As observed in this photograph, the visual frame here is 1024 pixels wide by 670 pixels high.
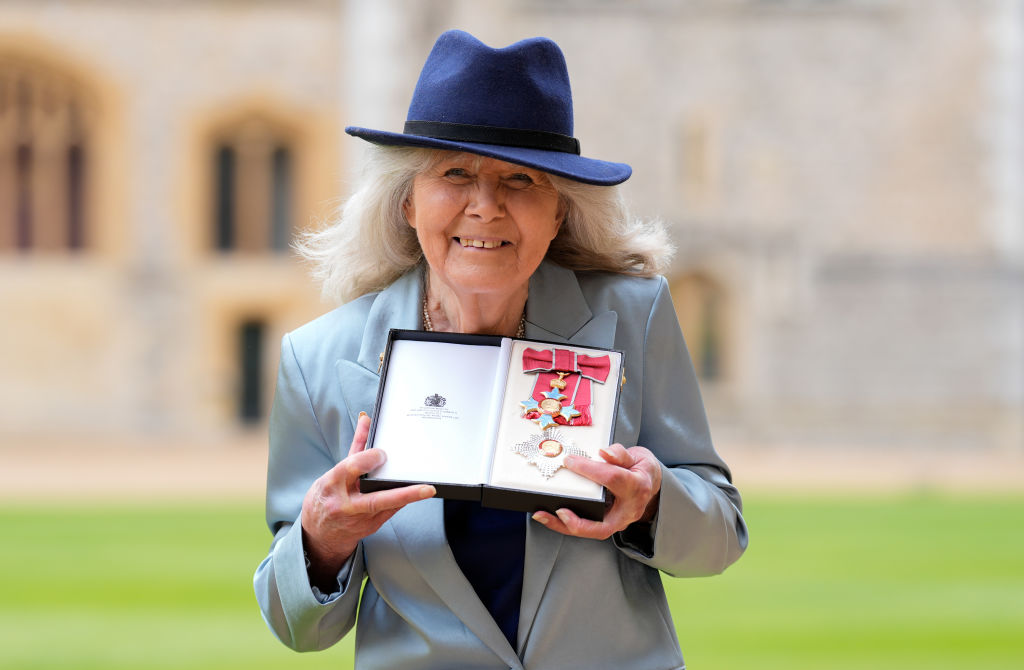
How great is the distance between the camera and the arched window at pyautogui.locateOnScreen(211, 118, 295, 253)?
66.0 feet

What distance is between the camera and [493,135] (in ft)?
5.84

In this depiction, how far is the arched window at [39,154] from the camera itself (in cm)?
1931

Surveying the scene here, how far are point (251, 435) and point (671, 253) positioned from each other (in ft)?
60.5

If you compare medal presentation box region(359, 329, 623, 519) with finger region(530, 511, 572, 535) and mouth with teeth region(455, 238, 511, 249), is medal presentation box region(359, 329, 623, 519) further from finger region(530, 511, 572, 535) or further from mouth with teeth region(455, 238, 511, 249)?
mouth with teeth region(455, 238, 511, 249)

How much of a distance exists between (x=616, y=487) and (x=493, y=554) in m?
0.26

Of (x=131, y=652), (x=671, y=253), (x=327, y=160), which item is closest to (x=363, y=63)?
(x=327, y=160)

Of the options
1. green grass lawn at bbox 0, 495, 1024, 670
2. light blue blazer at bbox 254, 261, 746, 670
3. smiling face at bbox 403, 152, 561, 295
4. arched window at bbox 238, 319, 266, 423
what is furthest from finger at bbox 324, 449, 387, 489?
arched window at bbox 238, 319, 266, 423

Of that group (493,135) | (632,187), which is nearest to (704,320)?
(632,187)

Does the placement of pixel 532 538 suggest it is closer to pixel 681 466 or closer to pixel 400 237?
pixel 681 466

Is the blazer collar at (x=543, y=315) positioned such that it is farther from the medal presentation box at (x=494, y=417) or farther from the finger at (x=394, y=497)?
the finger at (x=394, y=497)

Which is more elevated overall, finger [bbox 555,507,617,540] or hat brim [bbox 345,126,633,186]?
hat brim [bbox 345,126,633,186]

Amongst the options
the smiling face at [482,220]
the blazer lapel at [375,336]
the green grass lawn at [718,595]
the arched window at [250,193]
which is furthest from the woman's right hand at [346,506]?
the arched window at [250,193]

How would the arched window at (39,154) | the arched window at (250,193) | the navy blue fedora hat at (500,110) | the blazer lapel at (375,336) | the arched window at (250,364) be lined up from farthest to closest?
the arched window at (250,364) < the arched window at (250,193) < the arched window at (39,154) < the blazer lapel at (375,336) < the navy blue fedora hat at (500,110)

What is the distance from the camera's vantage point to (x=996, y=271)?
66.9 ft
